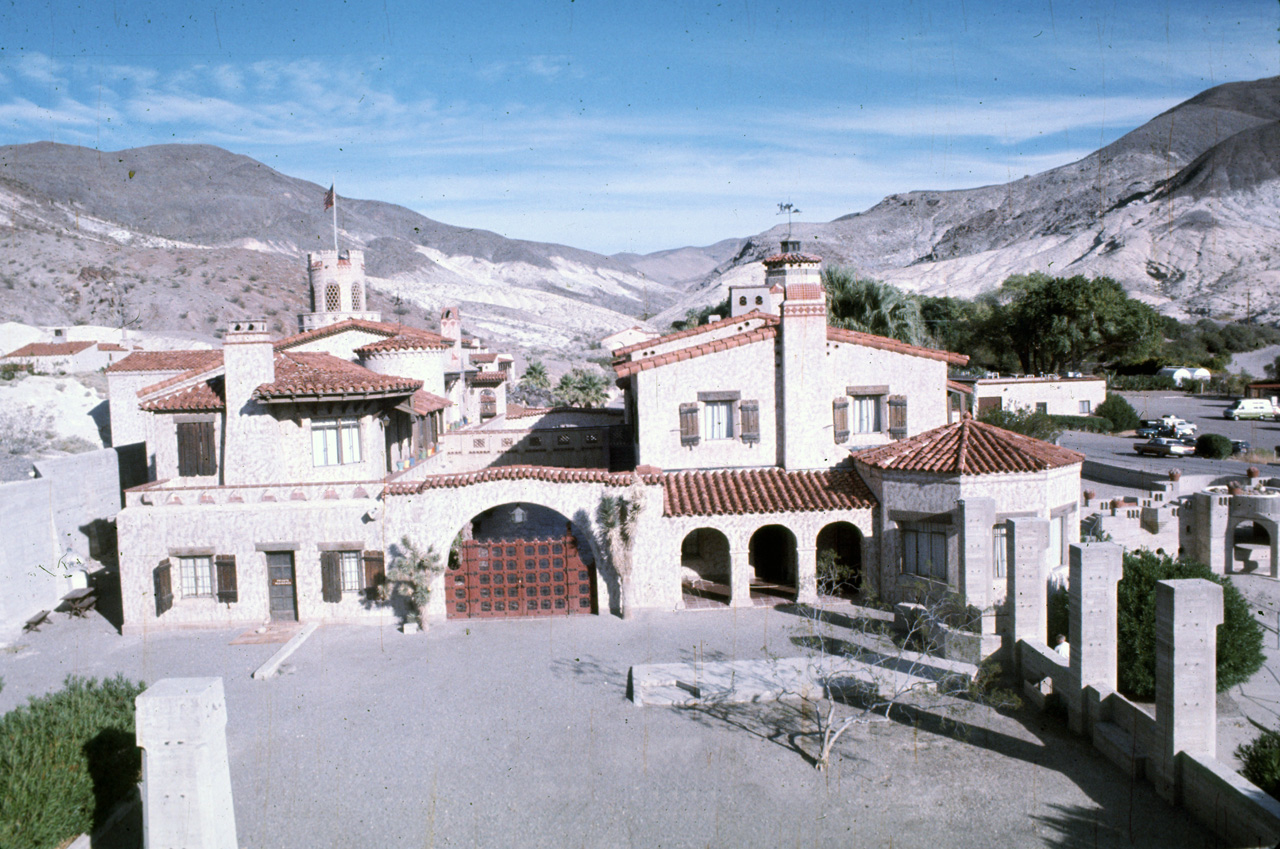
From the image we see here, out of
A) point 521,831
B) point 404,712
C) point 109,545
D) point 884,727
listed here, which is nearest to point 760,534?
point 884,727

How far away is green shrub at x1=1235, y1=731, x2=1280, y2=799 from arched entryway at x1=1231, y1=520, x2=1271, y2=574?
16.3 m

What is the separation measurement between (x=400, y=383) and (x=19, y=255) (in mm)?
76432

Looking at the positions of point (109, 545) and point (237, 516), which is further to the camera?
point (109, 545)

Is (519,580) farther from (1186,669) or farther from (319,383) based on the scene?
(1186,669)

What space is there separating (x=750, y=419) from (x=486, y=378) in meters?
19.4

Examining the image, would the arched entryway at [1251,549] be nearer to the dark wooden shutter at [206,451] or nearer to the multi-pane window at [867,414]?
the multi-pane window at [867,414]

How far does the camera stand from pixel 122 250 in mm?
88125

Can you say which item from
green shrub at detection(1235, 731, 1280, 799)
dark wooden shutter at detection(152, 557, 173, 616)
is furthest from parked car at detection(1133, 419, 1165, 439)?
dark wooden shutter at detection(152, 557, 173, 616)

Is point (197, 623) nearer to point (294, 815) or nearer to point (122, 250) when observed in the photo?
point (294, 815)

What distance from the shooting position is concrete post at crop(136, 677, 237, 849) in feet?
32.4

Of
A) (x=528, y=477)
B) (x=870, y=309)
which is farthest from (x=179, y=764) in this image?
(x=870, y=309)

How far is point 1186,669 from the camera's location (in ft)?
40.3

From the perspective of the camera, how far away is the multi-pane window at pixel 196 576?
21.1 m

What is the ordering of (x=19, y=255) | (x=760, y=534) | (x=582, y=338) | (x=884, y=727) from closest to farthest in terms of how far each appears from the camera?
(x=884, y=727), (x=760, y=534), (x=19, y=255), (x=582, y=338)
